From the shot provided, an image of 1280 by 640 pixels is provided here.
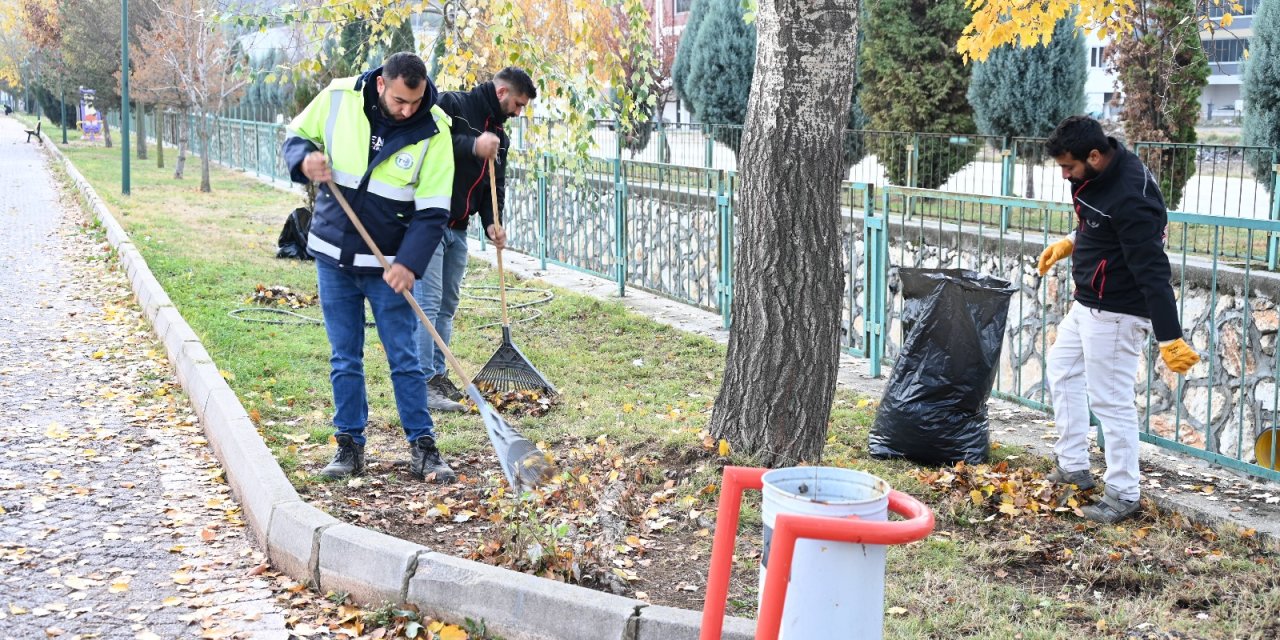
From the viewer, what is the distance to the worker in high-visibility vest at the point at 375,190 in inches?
190

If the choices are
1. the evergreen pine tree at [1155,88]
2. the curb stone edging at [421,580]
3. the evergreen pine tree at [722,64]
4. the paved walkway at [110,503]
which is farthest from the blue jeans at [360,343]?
the evergreen pine tree at [722,64]

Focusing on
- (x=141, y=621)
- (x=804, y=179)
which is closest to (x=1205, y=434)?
(x=804, y=179)

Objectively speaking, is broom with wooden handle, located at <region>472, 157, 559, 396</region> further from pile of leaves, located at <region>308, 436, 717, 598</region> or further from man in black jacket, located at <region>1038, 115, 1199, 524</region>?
Result: man in black jacket, located at <region>1038, 115, 1199, 524</region>

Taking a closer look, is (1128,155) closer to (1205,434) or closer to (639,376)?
(1205,434)

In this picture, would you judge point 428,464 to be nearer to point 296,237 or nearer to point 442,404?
point 442,404

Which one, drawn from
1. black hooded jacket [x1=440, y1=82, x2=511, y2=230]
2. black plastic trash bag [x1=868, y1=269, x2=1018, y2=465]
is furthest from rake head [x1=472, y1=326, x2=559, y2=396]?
black plastic trash bag [x1=868, y1=269, x2=1018, y2=465]

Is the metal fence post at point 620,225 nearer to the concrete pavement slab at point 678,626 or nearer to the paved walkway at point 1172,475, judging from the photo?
the paved walkway at point 1172,475

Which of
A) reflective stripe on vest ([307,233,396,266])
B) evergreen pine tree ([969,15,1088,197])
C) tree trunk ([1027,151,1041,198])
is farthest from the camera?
evergreen pine tree ([969,15,1088,197])

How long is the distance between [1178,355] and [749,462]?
1.75 meters

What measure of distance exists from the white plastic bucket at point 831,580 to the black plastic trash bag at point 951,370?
9.51 feet

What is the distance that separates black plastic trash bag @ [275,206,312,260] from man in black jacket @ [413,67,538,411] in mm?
6498

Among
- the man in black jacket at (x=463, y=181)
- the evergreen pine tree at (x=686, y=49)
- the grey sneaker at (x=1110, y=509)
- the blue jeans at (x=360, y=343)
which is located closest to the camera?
the grey sneaker at (x=1110, y=509)

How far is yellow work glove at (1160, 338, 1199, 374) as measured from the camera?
4457mm

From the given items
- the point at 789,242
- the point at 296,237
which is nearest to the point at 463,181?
the point at 789,242
